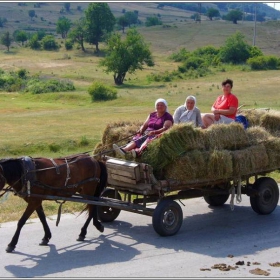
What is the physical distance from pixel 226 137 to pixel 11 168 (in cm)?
398

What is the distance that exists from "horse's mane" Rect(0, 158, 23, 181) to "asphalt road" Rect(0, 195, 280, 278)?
1.19 metres

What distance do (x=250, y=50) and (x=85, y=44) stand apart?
4055cm

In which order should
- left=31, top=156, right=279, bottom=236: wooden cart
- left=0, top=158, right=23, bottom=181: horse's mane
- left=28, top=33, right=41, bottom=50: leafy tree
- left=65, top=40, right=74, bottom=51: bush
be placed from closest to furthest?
1. left=0, top=158, right=23, bottom=181: horse's mane
2. left=31, top=156, right=279, bottom=236: wooden cart
3. left=65, top=40, right=74, bottom=51: bush
4. left=28, top=33, right=41, bottom=50: leafy tree

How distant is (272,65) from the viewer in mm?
76188

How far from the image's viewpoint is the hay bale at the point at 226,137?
34.9 feet

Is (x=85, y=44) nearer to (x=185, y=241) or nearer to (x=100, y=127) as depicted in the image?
(x=100, y=127)

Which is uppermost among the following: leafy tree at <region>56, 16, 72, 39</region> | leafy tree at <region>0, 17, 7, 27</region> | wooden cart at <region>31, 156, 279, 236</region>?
leafy tree at <region>0, 17, 7, 27</region>

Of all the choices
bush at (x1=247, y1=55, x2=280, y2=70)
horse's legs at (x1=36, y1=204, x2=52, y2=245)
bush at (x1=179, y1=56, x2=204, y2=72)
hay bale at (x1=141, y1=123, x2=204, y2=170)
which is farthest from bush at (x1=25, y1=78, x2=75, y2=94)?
horse's legs at (x1=36, y1=204, x2=52, y2=245)

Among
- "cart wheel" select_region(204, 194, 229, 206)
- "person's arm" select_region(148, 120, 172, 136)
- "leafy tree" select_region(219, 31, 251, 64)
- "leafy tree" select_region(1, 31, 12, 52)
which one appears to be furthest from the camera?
"leafy tree" select_region(1, 31, 12, 52)

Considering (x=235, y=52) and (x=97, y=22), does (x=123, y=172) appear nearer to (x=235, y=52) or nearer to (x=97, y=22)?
(x=235, y=52)

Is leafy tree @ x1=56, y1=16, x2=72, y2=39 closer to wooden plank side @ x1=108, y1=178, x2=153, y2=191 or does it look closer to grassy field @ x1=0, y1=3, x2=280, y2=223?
grassy field @ x1=0, y1=3, x2=280, y2=223

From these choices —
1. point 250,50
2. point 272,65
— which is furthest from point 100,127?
point 250,50

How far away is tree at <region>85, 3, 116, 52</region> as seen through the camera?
108438mm

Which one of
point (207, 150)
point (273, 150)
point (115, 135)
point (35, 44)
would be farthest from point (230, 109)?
point (35, 44)
